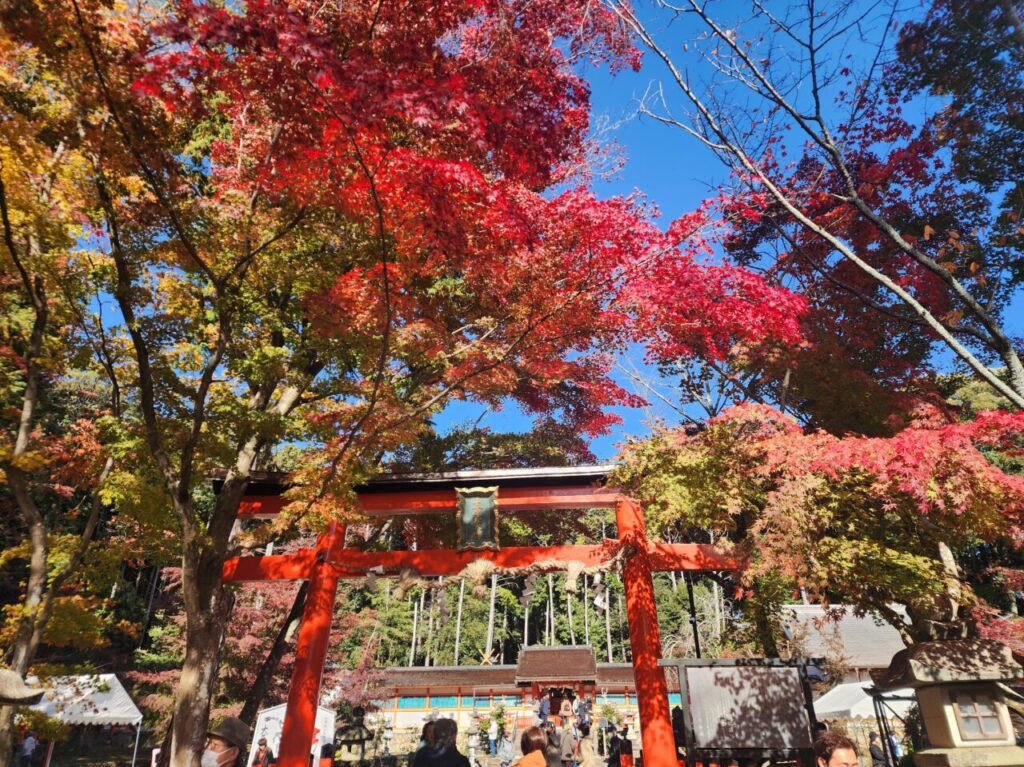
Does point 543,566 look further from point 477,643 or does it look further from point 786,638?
A: point 477,643

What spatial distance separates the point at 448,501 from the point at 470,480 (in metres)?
0.55

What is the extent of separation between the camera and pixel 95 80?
14.6 ft

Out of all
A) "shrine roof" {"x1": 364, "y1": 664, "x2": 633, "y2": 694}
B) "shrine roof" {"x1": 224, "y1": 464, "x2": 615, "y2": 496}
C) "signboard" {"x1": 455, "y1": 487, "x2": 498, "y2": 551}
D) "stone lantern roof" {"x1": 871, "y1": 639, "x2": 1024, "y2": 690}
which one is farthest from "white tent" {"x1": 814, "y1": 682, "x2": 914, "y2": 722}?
"shrine roof" {"x1": 364, "y1": 664, "x2": 633, "y2": 694}

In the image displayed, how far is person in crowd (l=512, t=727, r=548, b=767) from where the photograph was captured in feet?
12.7

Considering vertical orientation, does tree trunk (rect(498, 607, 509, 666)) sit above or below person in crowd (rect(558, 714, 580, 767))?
above

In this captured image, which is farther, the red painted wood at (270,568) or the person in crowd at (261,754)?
the person in crowd at (261,754)

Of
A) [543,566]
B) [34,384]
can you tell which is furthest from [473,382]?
[34,384]

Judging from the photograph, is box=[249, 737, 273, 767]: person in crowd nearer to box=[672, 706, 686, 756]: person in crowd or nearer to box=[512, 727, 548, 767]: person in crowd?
box=[672, 706, 686, 756]: person in crowd

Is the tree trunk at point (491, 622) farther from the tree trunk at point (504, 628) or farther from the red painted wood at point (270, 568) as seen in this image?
the red painted wood at point (270, 568)

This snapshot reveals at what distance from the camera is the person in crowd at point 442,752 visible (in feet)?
13.8

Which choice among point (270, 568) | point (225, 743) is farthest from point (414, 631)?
point (225, 743)

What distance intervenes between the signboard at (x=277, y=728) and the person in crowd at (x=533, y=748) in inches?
286

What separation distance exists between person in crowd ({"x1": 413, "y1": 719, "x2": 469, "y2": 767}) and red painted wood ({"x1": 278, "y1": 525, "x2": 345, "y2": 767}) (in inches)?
184

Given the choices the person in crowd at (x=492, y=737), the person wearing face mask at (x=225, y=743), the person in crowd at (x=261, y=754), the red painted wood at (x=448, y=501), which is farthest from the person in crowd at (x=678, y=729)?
the person in crowd at (x=492, y=737)
